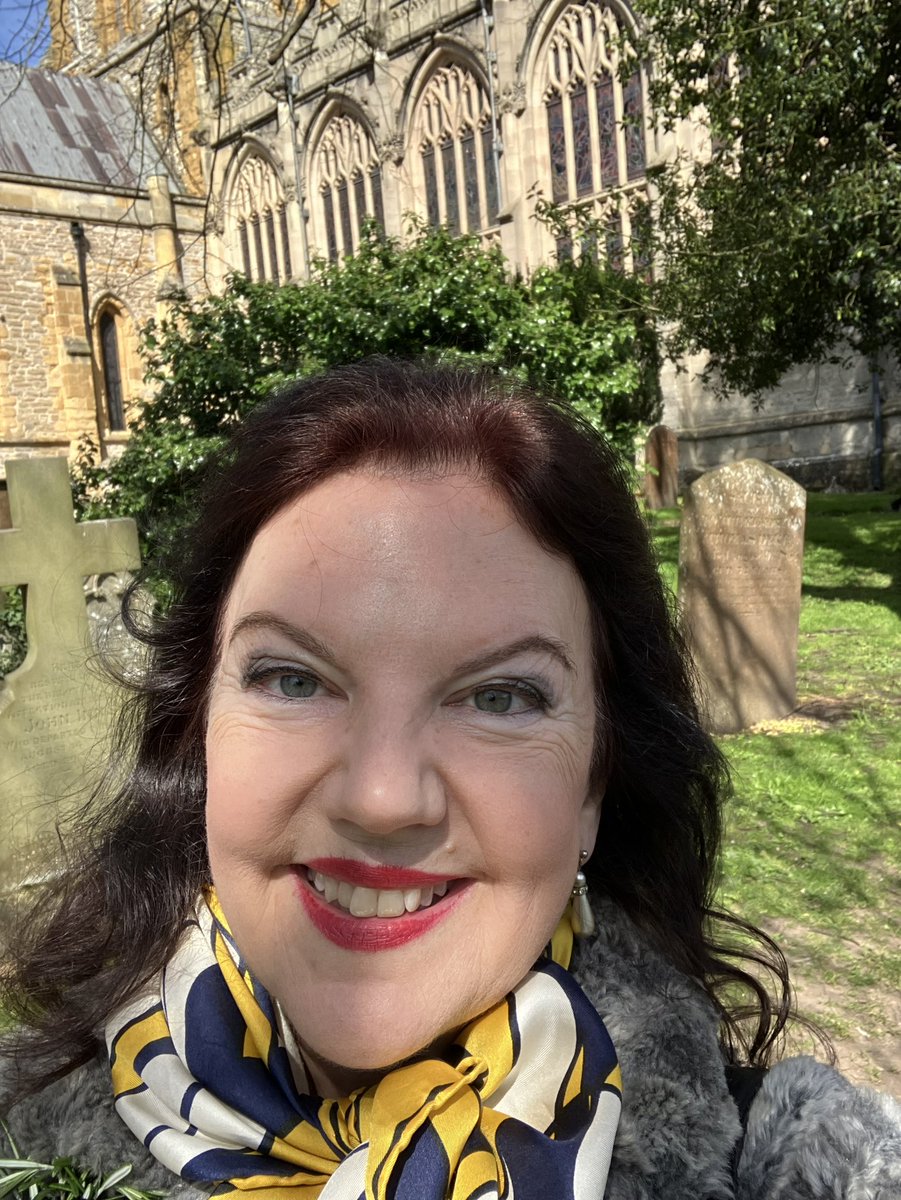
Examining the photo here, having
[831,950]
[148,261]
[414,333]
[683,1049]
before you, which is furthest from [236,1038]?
[148,261]

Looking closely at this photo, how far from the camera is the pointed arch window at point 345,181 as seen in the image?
29.4 m

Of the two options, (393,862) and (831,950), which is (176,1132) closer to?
(393,862)

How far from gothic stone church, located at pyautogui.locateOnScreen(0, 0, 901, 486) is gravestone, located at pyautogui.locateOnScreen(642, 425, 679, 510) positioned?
4.64 metres

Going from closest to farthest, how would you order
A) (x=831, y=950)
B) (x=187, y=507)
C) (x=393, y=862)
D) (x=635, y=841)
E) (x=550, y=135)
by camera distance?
(x=393, y=862) → (x=635, y=841) → (x=187, y=507) → (x=831, y=950) → (x=550, y=135)

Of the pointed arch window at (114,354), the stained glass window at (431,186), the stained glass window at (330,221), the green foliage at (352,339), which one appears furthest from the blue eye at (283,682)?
the stained glass window at (330,221)

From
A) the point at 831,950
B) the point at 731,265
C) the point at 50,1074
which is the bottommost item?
the point at 831,950

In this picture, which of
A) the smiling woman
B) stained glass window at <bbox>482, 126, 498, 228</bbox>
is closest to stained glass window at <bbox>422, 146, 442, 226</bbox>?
stained glass window at <bbox>482, 126, 498, 228</bbox>

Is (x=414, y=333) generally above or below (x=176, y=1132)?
above

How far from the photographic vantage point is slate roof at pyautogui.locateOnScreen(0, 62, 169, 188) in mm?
28422

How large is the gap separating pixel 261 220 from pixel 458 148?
890cm

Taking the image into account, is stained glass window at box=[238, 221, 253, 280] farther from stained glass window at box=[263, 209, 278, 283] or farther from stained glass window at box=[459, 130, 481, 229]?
stained glass window at box=[459, 130, 481, 229]

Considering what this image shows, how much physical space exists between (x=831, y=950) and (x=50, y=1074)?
11.5 ft

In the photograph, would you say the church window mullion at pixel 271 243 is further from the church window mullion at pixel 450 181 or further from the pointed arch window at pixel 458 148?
the church window mullion at pixel 450 181

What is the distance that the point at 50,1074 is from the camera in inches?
52.9
